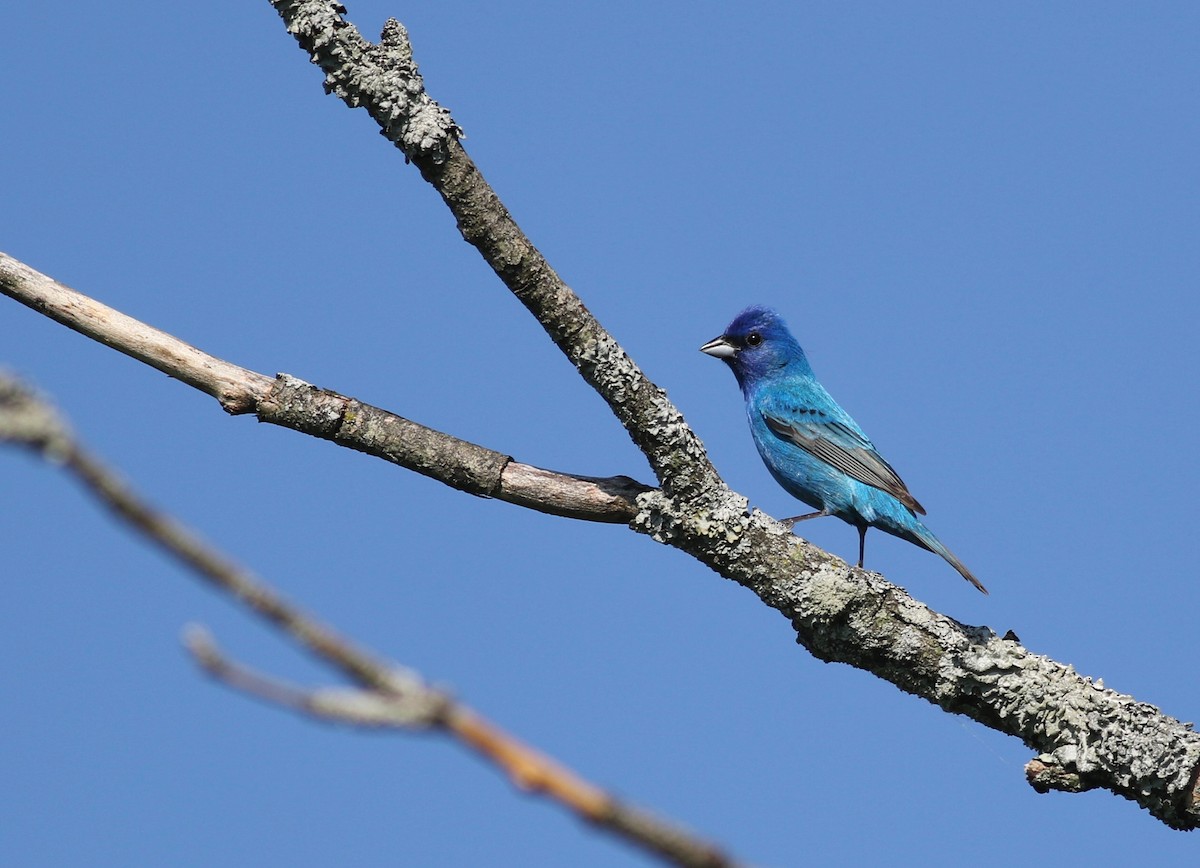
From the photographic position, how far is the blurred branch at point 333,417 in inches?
260

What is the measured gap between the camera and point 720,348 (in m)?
11.6

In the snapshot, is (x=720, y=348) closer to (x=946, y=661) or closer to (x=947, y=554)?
(x=947, y=554)

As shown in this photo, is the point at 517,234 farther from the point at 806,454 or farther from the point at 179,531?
the point at 179,531

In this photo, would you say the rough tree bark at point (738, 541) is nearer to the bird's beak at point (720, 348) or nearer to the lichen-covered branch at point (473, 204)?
the lichen-covered branch at point (473, 204)

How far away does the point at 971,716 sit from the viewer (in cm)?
674

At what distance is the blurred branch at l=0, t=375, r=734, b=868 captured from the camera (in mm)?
806

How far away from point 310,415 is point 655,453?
1892 mm

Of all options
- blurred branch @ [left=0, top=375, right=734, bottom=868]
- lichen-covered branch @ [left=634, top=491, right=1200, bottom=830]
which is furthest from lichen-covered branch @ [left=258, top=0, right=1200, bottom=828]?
blurred branch @ [left=0, top=375, right=734, bottom=868]

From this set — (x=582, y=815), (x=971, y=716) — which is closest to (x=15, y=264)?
(x=971, y=716)

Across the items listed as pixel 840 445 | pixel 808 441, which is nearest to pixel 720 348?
pixel 808 441

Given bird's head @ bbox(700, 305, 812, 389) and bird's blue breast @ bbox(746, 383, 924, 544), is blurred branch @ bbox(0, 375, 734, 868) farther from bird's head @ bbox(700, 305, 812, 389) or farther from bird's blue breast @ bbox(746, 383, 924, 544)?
bird's head @ bbox(700, 305, 812, 389)

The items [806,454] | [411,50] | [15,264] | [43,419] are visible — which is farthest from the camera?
[806,454]

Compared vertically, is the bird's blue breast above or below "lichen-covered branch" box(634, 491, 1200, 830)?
above

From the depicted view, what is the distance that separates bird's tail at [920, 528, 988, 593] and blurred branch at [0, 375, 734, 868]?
8.32 metres
